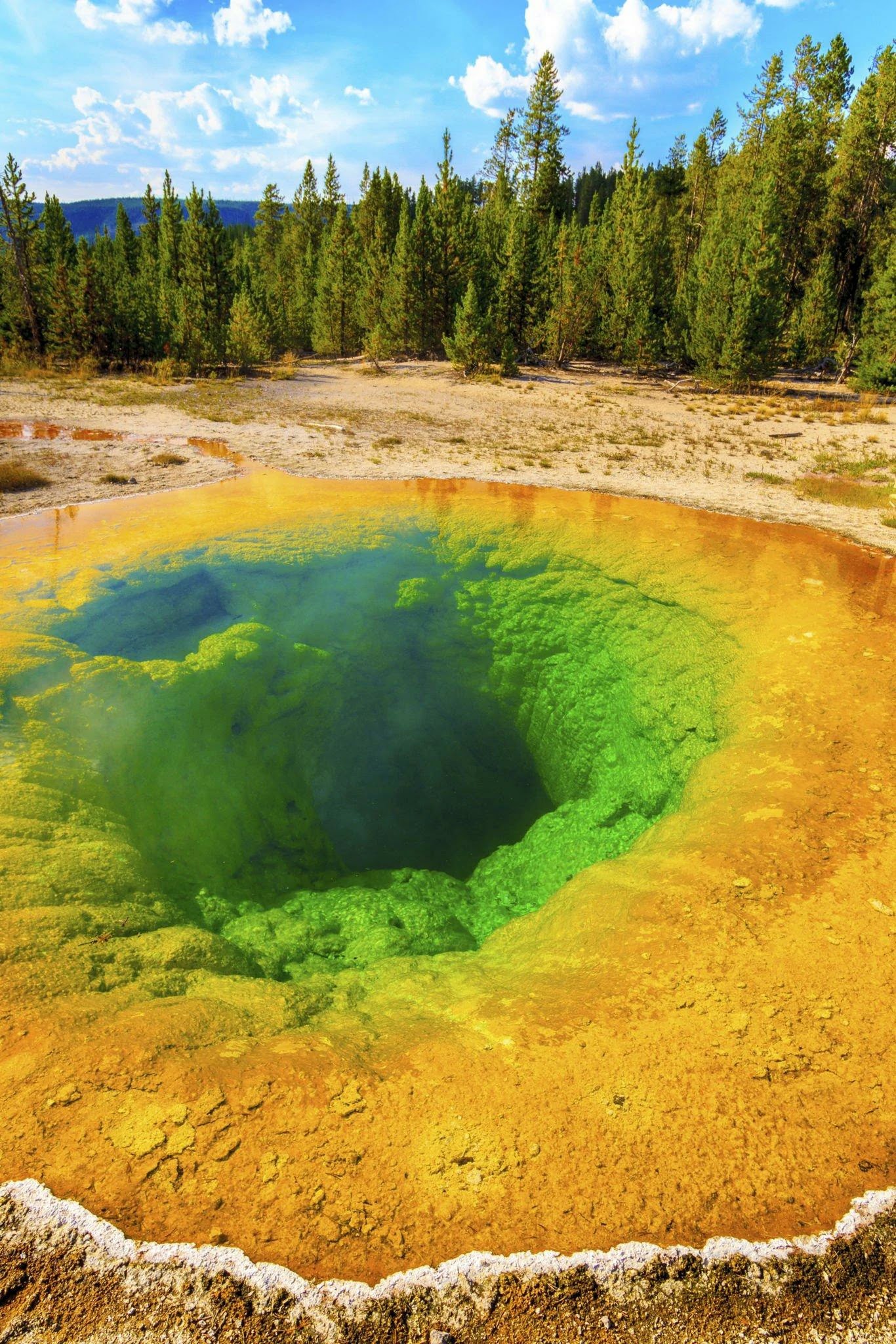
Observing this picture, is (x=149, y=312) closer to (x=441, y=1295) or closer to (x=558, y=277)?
(x=558, y=277)

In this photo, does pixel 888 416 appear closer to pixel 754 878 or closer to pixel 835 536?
pixel 835 536

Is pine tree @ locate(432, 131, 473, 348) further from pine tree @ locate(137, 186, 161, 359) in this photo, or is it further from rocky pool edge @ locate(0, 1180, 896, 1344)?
rocky pool edge @ locate(0, 1180, 896, 1344)

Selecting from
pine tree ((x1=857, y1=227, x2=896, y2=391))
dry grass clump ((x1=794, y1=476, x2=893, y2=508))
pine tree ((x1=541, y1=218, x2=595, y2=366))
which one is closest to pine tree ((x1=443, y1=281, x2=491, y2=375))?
pine tree ((x1=541, y1=218, x2=595, y2=366))

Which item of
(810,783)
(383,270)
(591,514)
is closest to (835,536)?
(591,514)

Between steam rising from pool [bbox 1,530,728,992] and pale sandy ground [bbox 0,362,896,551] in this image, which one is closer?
steam rising from pool [bbox 1,530,728,992]

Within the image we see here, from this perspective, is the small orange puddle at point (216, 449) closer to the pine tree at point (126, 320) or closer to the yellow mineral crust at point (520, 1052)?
the yellow mineral crust at point (520, 1052)

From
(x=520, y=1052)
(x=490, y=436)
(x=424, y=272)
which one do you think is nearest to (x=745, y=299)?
(x=490, y=436)
